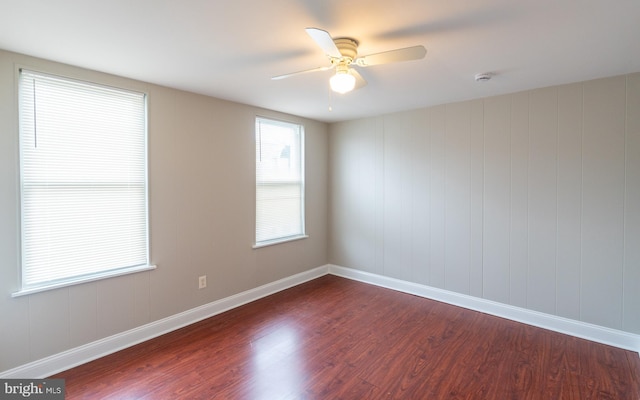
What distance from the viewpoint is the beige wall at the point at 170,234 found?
7.03ft

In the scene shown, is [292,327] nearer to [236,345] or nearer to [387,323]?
[236,345]

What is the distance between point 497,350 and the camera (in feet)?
8.61

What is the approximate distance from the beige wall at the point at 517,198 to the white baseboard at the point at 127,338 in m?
1.79

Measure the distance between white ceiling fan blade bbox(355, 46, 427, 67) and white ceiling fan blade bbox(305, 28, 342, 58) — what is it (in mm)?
188

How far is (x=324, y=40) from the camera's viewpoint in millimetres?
1610

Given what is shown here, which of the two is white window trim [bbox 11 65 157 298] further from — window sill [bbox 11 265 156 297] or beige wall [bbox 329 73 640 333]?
beige wall [bbox 329 73 640 333]

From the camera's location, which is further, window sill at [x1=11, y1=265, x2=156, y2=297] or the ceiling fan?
window sill at [x1=11, y1=265, x2=156, y2=297]

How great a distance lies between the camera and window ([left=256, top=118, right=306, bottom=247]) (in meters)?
3.88

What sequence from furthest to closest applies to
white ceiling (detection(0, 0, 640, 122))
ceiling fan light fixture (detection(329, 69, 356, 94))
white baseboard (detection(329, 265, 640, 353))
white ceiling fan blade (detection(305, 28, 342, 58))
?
white baseboard (detection(329, 265, 640, 353)) < ceiling fan light fixture (detection(329, 69, 356, 94)) < white ceiling (detection(0, 0, 640, 122)) < white ceiling fan blade (detection(305, 28, 342, 58))

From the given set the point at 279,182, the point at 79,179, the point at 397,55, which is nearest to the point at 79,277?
the point at 79,179

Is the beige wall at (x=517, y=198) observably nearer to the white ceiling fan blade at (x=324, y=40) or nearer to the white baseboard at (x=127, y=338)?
the white baseboard at (x=127, y=338)

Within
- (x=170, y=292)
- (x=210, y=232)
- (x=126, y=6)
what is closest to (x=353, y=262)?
(x=210, y=232)

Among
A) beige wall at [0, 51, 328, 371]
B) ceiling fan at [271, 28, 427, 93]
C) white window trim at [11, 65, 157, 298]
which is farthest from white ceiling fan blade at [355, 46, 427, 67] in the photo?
white window trim at [11, 65, 157, 298]

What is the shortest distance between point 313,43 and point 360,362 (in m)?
2.42
